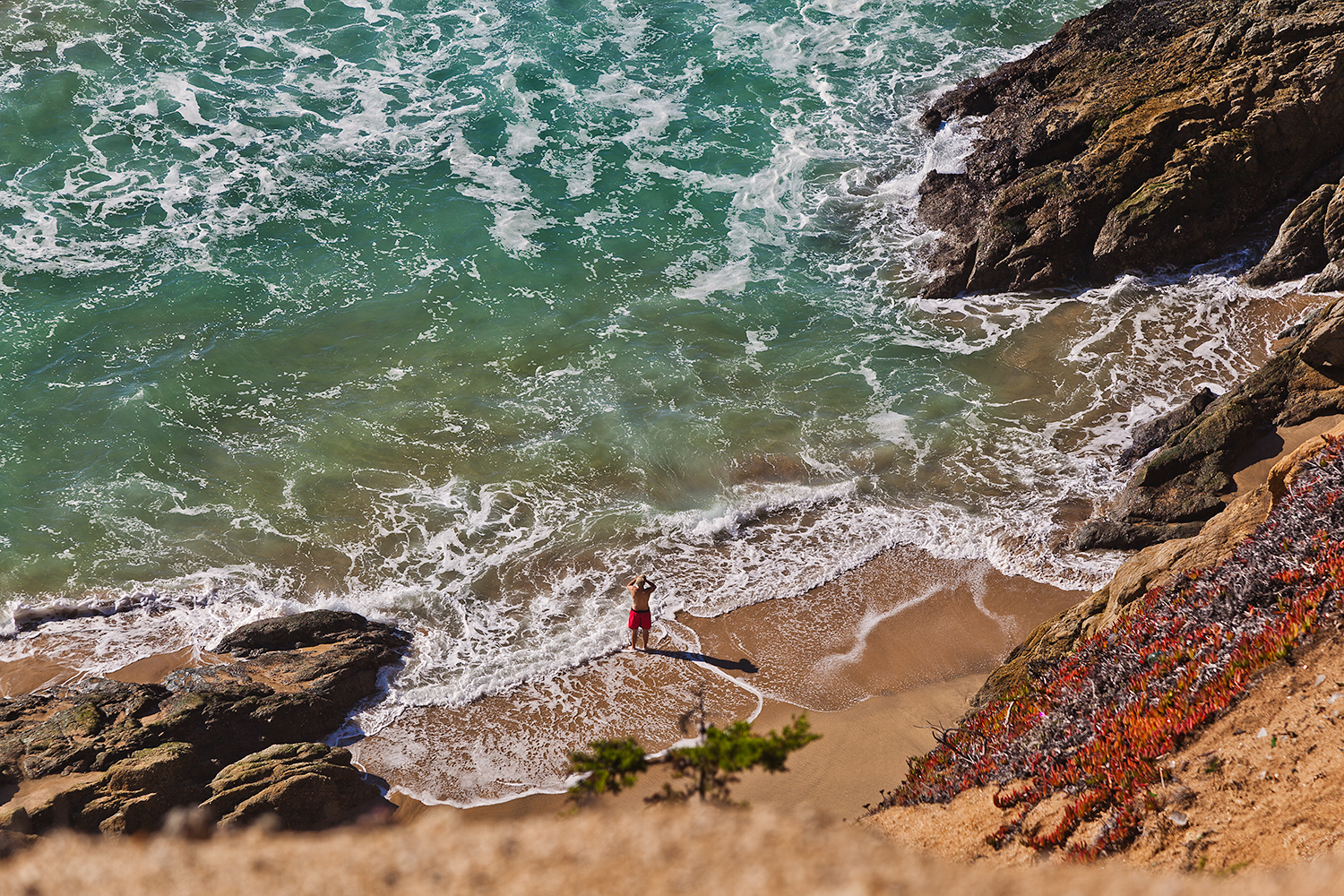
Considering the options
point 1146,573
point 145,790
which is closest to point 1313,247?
point 1146,573

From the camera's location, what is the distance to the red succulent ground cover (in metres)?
7.52

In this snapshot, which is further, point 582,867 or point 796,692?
point 796,692

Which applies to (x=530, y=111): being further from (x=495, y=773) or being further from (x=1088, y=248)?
(x=495, y=773)

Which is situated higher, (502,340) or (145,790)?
(502,340)

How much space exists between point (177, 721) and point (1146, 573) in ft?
40.5

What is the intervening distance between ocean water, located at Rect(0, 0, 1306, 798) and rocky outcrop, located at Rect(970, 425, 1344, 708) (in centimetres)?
326

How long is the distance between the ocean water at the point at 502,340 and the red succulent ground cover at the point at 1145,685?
15.4ft

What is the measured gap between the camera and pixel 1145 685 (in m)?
8.27

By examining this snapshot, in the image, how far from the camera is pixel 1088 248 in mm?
20094

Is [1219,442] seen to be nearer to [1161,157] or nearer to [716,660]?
[716,660]

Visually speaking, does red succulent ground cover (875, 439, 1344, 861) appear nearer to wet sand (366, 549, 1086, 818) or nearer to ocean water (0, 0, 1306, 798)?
wet sand (366, 549, 1086, 818)

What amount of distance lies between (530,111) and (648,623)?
21.1 m

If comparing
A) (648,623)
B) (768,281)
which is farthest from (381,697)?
(768,281)

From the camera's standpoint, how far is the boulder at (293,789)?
995 cm
